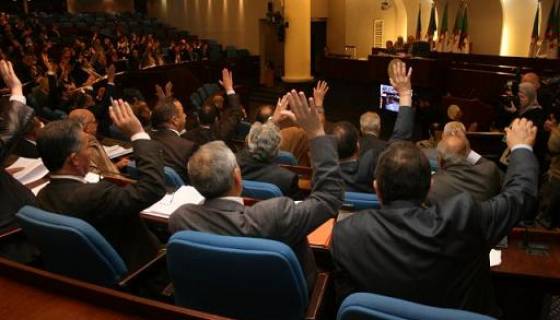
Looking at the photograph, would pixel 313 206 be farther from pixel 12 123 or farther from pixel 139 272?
pixel 12 123

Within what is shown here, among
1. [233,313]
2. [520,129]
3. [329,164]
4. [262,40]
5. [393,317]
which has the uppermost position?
[262,40]

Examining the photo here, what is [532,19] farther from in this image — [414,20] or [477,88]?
[477,88]

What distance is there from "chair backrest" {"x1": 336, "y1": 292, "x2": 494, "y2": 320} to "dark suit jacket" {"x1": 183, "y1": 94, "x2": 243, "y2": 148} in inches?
133

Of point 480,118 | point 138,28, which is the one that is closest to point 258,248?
point 480,118

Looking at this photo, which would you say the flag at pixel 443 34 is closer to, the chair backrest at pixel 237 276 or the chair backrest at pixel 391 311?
the chair backrest at pixel 237 276

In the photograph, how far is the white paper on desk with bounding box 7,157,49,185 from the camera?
2713 millimetres

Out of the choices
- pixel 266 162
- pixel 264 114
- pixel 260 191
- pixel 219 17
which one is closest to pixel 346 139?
pixel 266 162

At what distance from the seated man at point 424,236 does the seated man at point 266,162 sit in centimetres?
126

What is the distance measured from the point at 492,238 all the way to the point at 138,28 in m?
16.5

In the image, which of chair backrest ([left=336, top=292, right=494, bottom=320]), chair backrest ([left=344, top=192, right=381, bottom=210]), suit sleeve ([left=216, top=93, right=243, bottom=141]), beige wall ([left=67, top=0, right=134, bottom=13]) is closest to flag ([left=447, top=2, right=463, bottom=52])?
suit sleeve ([left=216, top=93, right=243, bottom=141])

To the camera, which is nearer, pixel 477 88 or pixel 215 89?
pixel 477 88

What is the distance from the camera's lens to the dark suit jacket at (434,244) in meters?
1.48

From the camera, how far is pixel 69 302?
5.01 ft

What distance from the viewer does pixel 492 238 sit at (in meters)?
1.53
